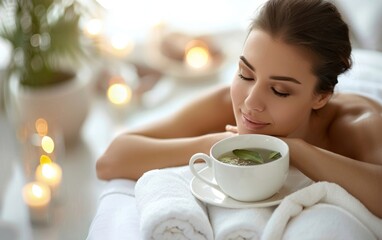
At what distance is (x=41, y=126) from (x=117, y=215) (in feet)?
3.98

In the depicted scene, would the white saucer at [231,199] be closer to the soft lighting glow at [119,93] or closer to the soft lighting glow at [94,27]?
the soft lighting glow at [119,93]

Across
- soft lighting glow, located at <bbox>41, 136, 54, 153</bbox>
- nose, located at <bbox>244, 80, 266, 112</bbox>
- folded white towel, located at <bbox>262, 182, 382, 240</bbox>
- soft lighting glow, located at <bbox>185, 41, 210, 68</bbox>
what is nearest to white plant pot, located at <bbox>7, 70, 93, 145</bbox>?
soft lighting glow, located at <bbox>41, 136, 54, 153</bbox>

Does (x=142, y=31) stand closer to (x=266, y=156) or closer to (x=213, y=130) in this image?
(x=213, y=130)

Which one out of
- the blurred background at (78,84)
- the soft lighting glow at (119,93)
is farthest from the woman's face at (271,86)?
the soft lighting glow at (119,93)

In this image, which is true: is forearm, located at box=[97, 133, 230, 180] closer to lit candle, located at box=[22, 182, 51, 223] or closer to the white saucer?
the white saucer

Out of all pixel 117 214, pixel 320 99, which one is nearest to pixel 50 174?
pixel 117 214

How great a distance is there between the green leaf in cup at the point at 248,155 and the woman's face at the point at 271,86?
0.10 m

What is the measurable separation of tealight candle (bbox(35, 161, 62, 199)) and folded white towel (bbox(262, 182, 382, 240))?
4.18ft

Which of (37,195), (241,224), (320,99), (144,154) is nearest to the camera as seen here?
(241,224)

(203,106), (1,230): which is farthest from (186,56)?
(203,106)

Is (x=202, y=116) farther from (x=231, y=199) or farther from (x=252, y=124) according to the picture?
(x=231, y=199)

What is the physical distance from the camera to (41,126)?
2.35m

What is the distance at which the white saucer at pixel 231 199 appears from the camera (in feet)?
3.49

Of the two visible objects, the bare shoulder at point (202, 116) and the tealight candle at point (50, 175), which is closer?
the bare shoulder at point (202, 116)
